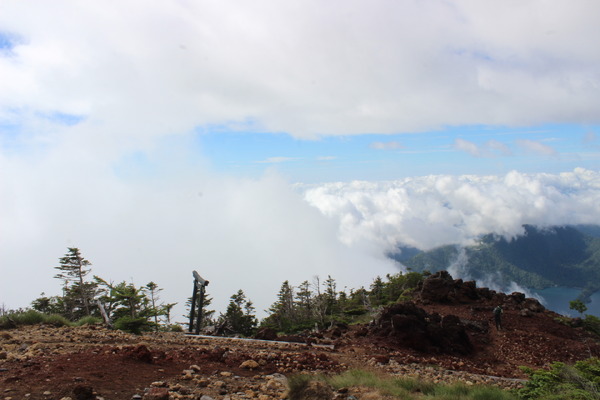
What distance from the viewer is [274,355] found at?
1195 centimetres

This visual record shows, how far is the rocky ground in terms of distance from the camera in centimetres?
805

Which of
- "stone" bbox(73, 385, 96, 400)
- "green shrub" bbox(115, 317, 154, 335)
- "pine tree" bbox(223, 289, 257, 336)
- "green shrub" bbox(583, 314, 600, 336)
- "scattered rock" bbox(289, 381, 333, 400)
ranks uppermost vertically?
"stone" bbox(73, 385, 96, 400)

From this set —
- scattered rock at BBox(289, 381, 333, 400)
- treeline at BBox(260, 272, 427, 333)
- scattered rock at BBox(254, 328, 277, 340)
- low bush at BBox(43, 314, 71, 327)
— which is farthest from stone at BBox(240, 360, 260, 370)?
treeline at BBox(260, 272, 427, 333)

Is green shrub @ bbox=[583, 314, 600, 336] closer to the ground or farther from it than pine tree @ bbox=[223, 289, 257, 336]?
farther from it

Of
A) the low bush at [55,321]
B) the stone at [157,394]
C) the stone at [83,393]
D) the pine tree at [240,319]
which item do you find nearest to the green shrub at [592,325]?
the pine tree at [240,319]

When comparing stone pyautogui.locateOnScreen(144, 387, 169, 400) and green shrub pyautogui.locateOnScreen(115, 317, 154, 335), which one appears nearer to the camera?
stone pyautogui.locateOnScreen(144, 387, 169, 400)

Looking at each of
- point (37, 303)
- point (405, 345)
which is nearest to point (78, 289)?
point (37, 303)

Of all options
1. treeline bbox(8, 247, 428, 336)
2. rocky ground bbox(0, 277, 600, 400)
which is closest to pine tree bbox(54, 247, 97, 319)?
treeline bbox(8, 247, 428, 336)

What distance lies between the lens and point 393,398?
7.82 meters

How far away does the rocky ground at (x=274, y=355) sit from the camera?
8.05m

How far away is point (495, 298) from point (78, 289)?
33490mm

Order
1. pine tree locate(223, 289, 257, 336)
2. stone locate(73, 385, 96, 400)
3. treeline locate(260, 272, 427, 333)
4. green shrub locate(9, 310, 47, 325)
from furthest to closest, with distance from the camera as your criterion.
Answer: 1. treeline locate(260, 272, 427, 333)
2. pine tree locate(223, 289, 257, 336)
3. green shrub locate(9, 310, 47, 325)
4. stone locate(73, 385, 96, 400)

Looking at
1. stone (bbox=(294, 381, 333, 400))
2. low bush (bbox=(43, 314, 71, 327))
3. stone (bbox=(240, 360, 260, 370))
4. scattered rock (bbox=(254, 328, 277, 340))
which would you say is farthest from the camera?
scattered rock (bbox=(254, 328, 277, 340))

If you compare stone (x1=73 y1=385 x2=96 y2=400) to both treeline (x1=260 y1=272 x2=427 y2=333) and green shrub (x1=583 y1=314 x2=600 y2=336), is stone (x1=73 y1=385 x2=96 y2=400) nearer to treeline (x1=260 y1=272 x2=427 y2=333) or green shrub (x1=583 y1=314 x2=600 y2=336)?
treeline (x1=260 y1=272 x2=427 y2=333)
